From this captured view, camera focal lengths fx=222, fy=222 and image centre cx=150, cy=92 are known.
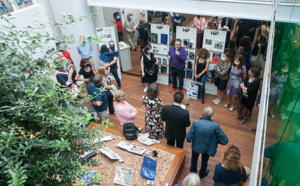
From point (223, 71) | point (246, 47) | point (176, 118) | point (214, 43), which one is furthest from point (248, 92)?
point (176, 118)

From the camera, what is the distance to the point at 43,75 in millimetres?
1787

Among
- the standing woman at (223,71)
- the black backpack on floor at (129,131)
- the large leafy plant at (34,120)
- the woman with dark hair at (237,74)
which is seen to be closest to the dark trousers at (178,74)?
the standing woman at (223,71)

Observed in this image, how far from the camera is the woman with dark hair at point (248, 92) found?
16.1 feet

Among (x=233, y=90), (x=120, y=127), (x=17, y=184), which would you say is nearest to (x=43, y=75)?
(x=17, y=184)

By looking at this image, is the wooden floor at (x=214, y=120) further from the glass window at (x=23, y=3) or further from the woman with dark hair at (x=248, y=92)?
the glass window at (x=23, y=3)

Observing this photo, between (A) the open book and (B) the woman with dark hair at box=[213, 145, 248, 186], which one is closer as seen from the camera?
(B) the woman with dark hair at box=[213, 145, 248, 186]

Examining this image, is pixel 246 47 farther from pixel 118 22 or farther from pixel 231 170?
pixel 118 22

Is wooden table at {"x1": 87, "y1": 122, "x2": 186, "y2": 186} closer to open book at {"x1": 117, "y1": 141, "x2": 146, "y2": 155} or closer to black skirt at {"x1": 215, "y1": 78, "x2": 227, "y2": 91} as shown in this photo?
open book at {"x1": 117, "y1": 141, "x2": 146, "y2": 155}

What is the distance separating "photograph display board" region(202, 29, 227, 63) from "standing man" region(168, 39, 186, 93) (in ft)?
2.30

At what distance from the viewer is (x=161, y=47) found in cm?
702

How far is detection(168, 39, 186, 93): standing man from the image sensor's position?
6.44m

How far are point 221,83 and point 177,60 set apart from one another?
56.3 inches

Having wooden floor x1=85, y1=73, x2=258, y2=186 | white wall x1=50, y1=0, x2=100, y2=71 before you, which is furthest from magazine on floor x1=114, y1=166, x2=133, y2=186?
white wall x1=50, y1=0, x2=100, y2=71

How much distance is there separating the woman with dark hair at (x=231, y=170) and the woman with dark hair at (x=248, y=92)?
7.45 feet
